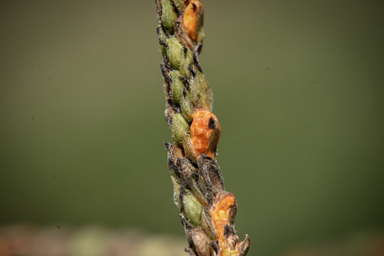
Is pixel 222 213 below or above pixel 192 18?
below

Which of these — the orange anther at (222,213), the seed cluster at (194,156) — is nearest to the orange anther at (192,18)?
the seed cluster at (194,156)

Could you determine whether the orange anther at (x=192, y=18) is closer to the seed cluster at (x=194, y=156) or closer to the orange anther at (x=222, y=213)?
the seed cluster at (x=194, y=156)

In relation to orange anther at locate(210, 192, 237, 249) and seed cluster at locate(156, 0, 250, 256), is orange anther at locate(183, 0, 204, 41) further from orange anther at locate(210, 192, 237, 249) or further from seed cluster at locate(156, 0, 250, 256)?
orange anther at locate(210, 192, 237, 249)

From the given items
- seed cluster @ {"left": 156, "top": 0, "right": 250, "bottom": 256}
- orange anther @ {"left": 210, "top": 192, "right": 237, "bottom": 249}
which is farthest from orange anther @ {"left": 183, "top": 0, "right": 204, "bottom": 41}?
orange anther @ {"left": 210, "top": 192, "right": 237, "bottom": 249}

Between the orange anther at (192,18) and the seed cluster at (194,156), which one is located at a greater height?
the orange anther at (192,18)

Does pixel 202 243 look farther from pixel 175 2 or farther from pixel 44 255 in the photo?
pixel 44 255

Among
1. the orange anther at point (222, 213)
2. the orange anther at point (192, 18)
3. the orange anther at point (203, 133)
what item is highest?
the orange anther at point (192, 18)
